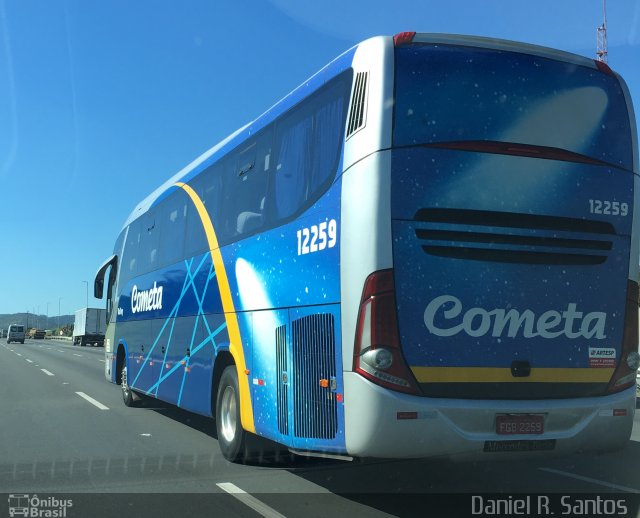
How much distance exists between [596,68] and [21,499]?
20.9 feet

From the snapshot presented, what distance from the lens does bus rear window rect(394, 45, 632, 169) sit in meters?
5.27

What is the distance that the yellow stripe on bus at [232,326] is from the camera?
22.6 feet

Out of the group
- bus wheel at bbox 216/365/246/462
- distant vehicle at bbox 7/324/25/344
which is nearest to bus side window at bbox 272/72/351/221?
bus wheel at bbox 216/365/246/462

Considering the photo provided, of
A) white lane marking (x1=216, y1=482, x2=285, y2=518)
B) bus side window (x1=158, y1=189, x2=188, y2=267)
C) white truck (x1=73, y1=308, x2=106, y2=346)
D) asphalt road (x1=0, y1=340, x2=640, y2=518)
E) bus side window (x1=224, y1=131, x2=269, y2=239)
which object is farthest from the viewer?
white truck (x1=73, y1=308, x2=106, y2=346)

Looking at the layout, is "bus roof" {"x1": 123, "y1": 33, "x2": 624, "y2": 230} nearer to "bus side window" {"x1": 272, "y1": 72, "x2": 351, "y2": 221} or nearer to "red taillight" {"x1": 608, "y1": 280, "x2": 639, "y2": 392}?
"bus side window" {"x1": 272, "y1": 72, "x2": 351, "y2": 221}

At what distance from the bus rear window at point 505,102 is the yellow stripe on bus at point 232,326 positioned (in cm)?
316

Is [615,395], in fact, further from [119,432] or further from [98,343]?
[98,343]

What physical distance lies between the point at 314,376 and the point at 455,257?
156cm

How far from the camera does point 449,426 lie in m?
4.93

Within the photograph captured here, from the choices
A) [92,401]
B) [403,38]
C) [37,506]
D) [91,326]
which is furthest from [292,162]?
[91,326]

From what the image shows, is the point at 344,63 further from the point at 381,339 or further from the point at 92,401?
the point at 92,401

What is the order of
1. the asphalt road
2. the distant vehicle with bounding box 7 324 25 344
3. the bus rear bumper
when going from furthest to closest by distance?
the distant vehicle with bounding box 7 324 25 344 → the asphalt road → the bus rear bumper

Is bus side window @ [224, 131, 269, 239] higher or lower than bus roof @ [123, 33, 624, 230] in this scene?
lower

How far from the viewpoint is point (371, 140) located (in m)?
5.14
